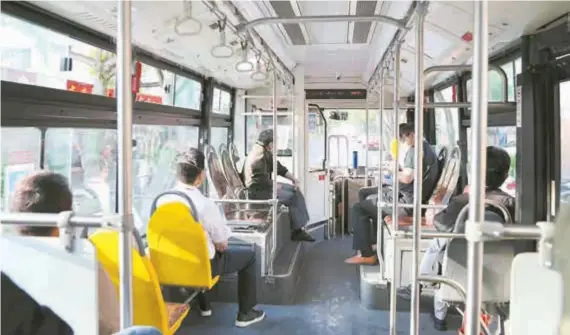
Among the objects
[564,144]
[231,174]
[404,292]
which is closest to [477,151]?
[564,144]

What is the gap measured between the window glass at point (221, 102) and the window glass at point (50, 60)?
2847mm

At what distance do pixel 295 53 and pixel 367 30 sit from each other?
1389 mm

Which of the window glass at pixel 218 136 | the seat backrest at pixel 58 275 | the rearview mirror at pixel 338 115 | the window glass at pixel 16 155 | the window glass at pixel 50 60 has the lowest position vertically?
the seat backrest at pixel 58 275

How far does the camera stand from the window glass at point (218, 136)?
6218mm

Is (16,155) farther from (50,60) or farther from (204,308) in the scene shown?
(204,308)

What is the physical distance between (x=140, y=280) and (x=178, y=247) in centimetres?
64

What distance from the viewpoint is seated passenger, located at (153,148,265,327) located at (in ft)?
10.8

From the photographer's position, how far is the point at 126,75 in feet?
4.26

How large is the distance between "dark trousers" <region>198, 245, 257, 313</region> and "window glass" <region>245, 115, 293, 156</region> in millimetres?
3624

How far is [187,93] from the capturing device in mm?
5117

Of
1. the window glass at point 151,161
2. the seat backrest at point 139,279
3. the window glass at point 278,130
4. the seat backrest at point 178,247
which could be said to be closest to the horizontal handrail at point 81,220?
the seat backrest at point 139,279

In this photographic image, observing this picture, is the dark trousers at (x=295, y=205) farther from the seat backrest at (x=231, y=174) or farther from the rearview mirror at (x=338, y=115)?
the rearview mirror at (x=338, y=115)

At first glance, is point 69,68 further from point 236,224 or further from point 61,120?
point 236,224

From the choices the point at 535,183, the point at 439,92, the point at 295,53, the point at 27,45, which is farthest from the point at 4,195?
the point at 439,92
